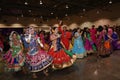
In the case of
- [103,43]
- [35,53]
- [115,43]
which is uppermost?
[35,53]

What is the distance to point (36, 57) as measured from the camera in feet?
12.5

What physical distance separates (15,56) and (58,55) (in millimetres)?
1224

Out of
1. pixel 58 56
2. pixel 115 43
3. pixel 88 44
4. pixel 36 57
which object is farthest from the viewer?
pixel 115 43

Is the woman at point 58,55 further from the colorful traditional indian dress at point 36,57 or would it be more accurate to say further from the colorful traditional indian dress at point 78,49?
the colorful traditional indian dress at point 78,49

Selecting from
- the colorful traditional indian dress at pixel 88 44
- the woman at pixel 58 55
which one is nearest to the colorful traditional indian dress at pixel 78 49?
the colorful traditional indian dress at pixel 88 44

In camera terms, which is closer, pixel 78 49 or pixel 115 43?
pixel 78 49

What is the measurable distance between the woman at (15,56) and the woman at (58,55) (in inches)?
33.3

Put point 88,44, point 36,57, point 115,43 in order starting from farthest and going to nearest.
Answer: point 115,43, point 88,44, point 36,57

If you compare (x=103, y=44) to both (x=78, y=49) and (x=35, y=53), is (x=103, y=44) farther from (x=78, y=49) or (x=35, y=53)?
(x=35, y=53)

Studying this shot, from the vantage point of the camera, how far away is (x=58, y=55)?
4.29m

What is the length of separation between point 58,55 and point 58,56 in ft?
0.13

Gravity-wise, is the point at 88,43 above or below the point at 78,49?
above

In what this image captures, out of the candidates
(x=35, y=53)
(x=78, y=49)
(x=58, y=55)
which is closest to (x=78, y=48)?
(x=78, y=49)

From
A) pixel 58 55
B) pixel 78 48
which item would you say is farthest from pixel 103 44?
pixel 58 55
